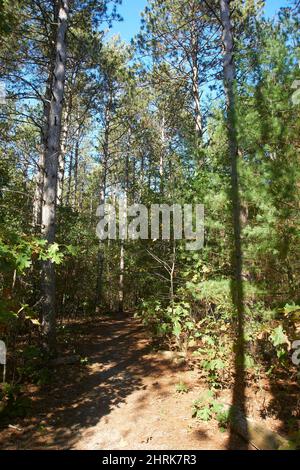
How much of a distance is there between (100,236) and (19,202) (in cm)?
490

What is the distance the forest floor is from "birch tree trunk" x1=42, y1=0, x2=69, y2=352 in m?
0.97

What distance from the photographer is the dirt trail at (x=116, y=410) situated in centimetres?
479

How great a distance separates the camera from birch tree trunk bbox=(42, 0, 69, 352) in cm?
754

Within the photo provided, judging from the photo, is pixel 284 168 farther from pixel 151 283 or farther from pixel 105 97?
pixel 105 97

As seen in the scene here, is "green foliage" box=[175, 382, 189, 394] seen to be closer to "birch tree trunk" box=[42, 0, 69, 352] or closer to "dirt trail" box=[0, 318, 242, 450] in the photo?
"dirt trail" box=[0, 318, 242, 450]

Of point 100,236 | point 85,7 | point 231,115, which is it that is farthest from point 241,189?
point 100,236

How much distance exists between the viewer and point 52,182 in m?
8.02

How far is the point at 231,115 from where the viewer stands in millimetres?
5727

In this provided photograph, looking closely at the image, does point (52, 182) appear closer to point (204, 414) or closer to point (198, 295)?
point (198, 295)

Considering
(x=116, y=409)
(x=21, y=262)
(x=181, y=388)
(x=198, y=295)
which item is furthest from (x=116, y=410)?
(x=21, y=262)

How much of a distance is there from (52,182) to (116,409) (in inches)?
191

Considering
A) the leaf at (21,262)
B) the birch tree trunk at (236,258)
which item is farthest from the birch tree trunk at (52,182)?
the birch tree trunk at (236,258)

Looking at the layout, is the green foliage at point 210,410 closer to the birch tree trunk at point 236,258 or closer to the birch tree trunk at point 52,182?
the birch tree trunk at point 236,258

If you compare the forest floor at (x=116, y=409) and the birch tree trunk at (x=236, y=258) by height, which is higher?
the birch tree trunk at (x=236, y=258)
